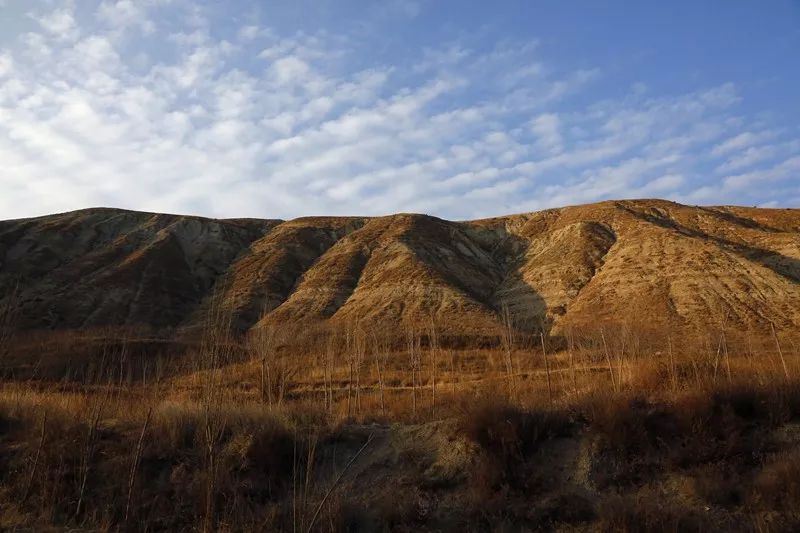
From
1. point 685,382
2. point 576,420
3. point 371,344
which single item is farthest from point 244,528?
point 371,344

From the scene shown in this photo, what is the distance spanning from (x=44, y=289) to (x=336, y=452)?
6079 centimetres

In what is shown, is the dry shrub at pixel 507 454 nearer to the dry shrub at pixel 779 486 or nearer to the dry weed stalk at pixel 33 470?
the dry shrub at pixel 779 486

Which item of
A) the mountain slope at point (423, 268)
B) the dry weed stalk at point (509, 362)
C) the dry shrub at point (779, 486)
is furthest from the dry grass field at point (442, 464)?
the mountain slope at point (423, 268)

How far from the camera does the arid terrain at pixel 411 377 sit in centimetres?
948

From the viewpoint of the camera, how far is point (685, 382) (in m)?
12.1

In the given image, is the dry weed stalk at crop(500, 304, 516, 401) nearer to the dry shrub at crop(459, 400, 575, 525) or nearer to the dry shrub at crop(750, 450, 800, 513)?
the dry shrub at crop(459, 400, 575, 525)

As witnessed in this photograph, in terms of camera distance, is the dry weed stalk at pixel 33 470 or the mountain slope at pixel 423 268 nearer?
the dry weed stalk at pixel 33 470

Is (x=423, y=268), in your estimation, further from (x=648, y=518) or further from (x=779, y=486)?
(x=648, y=518)

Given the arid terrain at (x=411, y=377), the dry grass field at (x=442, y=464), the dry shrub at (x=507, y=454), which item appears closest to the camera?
the dry grass field at (x=442, y=464)

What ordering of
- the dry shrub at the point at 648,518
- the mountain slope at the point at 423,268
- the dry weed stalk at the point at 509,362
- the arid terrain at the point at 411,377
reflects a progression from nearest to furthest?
the dry shrub at the point at 648,518
the arid terrain at the point at 411,377
the dry weed stalk at the point at 509,362
the mountain slope at the point at 423,268

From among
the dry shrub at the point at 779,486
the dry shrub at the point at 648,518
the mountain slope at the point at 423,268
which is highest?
the mountain slope at the point at 423,268

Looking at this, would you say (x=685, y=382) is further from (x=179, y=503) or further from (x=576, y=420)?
(x=179, y=503)

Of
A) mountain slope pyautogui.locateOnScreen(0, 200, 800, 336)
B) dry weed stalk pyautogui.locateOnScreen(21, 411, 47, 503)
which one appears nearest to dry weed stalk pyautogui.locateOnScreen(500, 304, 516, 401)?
dry weed stalk pyautogui.locateOnScreen(21, 411, 47, 503)

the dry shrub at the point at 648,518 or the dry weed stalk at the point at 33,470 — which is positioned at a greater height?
the dry weed stalk at the point at 33,470
